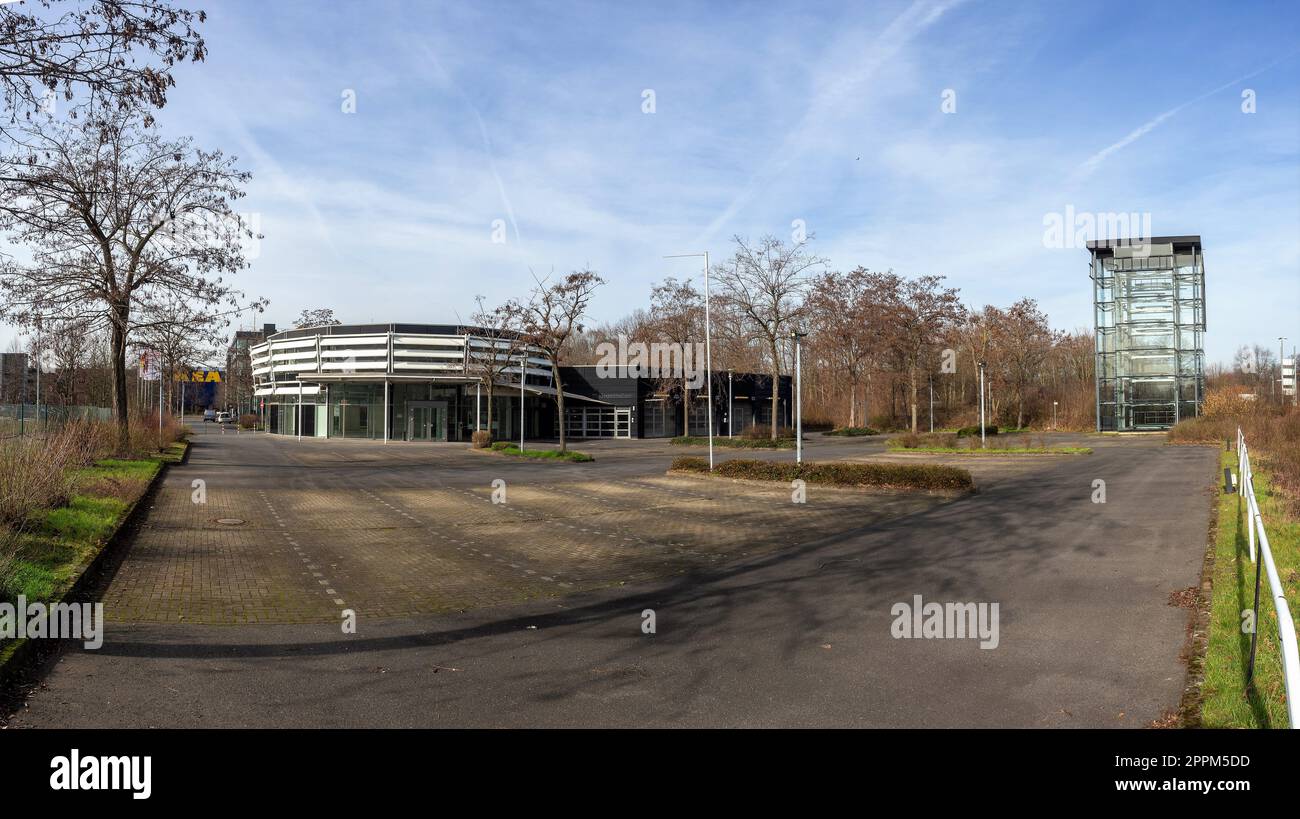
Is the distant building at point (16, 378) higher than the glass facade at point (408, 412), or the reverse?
the distant building at point (16, 378)

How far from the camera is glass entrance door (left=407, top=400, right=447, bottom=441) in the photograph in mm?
54156

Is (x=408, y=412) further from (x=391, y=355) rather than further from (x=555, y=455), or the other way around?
(x=555, y=455)

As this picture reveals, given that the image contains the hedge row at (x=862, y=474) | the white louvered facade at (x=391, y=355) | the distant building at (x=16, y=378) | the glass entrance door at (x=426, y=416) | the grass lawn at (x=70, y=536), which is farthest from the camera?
the glass entrance door at (x=426, y=416)

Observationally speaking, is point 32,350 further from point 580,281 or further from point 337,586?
point 337,586

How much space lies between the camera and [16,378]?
5816 centimetres

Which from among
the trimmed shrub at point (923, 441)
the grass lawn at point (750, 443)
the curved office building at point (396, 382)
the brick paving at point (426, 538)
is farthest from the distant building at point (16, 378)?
the trimmed shrub at point (923, 441)

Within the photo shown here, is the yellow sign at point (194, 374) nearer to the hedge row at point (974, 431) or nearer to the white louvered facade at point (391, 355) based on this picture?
the white louvered facade at point (391, 355)

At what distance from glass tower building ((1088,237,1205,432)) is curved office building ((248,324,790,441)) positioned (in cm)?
2364

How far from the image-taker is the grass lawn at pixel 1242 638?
486 cm

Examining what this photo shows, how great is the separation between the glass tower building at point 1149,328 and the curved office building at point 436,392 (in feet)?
77.6

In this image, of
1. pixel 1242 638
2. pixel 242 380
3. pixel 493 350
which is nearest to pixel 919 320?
pixel 493 350

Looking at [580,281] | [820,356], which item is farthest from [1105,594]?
[820,356]

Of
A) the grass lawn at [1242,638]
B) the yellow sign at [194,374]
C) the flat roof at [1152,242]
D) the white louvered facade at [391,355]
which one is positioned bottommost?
the grass lawn at [1242,638]
